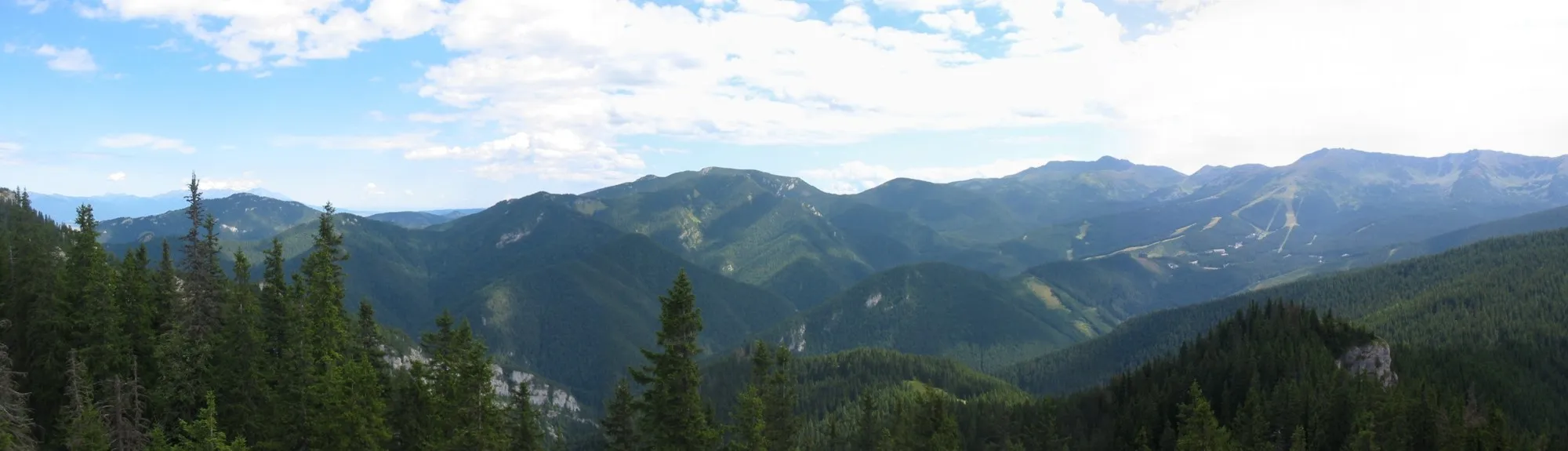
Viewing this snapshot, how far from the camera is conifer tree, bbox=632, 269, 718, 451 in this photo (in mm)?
41344

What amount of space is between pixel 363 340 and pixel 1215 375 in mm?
151107

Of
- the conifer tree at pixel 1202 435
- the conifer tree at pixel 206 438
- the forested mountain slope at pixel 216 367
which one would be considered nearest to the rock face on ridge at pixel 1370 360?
the conifer tree at pixel 1202 435

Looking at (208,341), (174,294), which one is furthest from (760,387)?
(174,294)

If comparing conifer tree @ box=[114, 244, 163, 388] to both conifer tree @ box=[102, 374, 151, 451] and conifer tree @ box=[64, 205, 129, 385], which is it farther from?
conifer tree @ box=[102, 374, 151, 451]

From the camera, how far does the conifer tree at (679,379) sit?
1628 inches

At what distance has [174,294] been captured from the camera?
60125 mm

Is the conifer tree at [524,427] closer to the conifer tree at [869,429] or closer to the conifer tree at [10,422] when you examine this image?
the conifer tree at [10,422]

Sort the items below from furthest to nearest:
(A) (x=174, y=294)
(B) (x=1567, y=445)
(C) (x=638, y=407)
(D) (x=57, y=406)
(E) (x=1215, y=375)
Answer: (E) (x=1215, y=375)
(B) (x=1567, y=445)
(A) (x=174, y=294)
(D) (x=57, y=406)
(C) (x=638, y=407)

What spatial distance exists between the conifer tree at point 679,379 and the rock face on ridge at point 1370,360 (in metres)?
158

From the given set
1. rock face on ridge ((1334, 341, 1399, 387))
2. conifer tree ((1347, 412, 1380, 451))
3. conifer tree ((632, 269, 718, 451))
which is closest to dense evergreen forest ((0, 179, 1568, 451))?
conifer tree ((632, 269, 718, 451))

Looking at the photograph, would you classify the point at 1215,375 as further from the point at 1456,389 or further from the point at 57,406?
the point at 57,406

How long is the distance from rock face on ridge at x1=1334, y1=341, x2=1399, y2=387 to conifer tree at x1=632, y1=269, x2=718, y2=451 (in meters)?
158

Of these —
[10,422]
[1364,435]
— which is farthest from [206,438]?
[1364,435]

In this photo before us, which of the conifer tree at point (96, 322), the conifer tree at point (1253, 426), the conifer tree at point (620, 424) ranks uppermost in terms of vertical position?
the conifer tree at point (96, 322)
